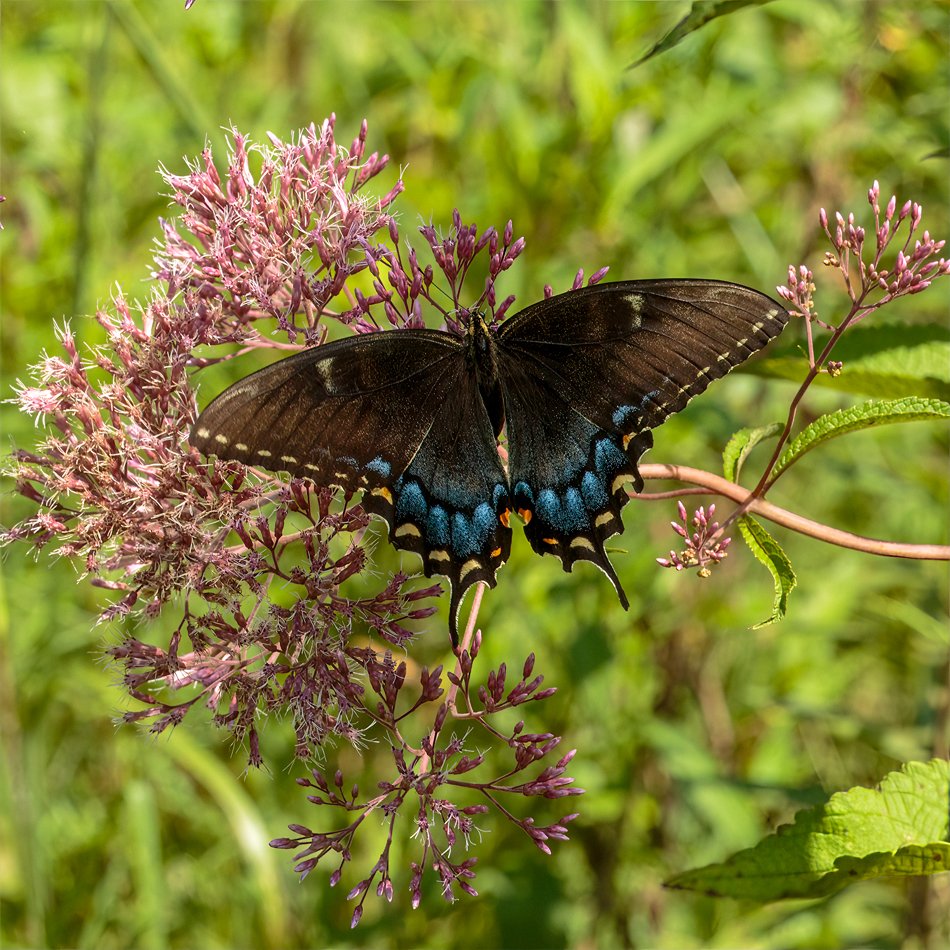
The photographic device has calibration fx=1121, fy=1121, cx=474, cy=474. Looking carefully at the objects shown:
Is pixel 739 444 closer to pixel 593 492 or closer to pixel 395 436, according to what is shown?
pixel 593 492

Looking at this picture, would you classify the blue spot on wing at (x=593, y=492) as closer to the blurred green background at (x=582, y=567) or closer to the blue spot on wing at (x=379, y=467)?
the blue spot on wing at (x=379, y=467)

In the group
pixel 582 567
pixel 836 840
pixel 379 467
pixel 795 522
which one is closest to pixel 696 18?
pixel 795 522

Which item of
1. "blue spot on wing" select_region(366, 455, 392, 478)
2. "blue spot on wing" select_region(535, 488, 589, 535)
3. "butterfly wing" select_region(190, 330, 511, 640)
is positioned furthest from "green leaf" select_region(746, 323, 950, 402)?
"blue spot on wing" select_region(366, 455, 392, 478)

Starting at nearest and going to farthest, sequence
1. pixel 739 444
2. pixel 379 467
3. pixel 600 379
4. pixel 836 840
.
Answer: pixel 836 840
pixel 739 444
pixel 379 467
pixel 600 379

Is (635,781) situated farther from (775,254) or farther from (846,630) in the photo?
(775,254)

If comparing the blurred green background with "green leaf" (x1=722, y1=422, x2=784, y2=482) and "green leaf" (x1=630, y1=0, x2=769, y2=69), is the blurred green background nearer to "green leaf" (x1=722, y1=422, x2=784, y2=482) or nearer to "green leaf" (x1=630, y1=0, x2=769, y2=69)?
"green leaf" (x1=722, y1=422, x2=784, y2=482)

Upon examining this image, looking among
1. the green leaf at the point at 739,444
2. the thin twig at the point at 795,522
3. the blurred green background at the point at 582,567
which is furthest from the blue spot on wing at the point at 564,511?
the blurred green background at the point at 582,567
